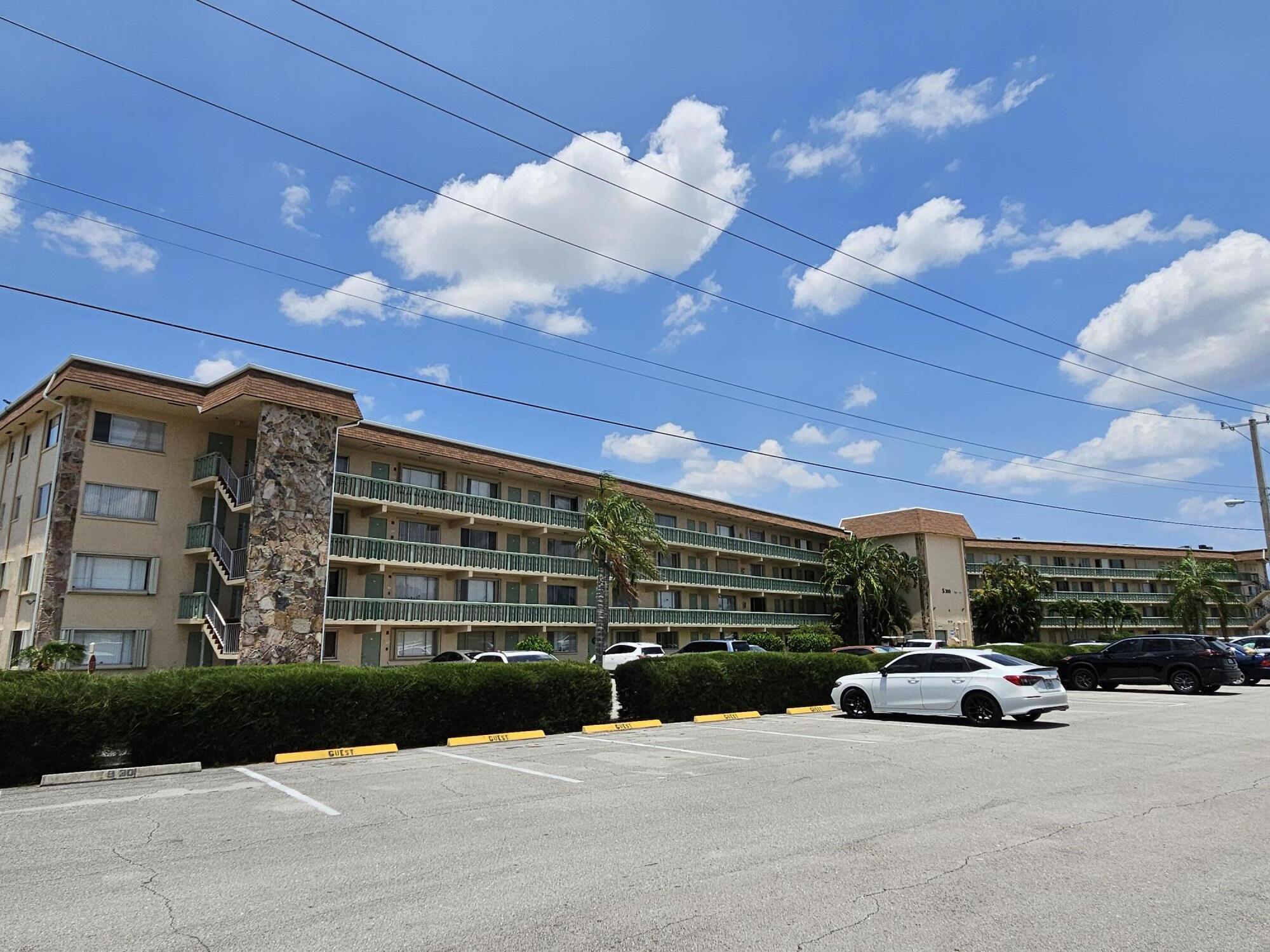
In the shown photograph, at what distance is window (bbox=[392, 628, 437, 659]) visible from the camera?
32688 millimetres

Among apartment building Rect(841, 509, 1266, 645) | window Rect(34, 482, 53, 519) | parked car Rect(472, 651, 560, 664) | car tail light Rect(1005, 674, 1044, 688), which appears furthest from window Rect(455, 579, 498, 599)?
apartment building Rect(841, 509, 1266, 645)

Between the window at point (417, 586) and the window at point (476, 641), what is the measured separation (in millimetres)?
2374

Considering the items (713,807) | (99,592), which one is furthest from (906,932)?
(99,592)

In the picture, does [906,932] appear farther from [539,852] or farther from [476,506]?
[476,506]

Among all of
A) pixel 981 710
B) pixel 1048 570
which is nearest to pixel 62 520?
pixel 981 710

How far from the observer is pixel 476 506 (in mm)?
35438

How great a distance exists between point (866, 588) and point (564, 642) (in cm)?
2254

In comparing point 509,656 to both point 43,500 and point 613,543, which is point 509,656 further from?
point 43,500

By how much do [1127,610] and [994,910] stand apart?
79115 millimetres

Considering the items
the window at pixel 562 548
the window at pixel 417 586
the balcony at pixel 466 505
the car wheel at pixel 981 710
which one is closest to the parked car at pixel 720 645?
the window at pixel 562 548

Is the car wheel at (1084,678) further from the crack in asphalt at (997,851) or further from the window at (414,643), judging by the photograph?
the window at (414,643)

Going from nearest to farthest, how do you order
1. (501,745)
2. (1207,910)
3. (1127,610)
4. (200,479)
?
(1207,910)
(501,745)
(200,479)
(1127,610)

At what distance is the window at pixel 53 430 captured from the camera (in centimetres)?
2606

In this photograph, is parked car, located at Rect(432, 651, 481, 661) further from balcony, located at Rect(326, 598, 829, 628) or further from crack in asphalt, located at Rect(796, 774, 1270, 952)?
crack in asphalt, located at Rect(796, 774, 1270, 952)
